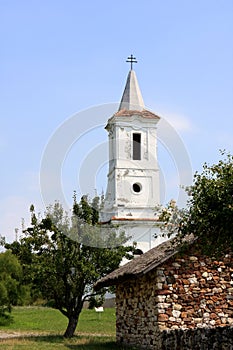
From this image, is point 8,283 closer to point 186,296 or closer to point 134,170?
point 134,170

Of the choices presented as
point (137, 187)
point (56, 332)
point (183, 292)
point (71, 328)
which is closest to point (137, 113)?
point (137, 187)

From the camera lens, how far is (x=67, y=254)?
26.9 m

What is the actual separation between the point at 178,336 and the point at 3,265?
24.8 m

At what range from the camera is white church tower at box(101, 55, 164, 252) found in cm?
4850

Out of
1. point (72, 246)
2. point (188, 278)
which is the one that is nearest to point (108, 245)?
point (72, 246)

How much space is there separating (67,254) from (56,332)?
15.8 ft

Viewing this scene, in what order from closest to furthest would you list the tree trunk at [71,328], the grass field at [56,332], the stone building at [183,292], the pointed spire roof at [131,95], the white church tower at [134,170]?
the stone building at [183,292] → the grass field at [56,332] → the tree trunk at [71,328] → the white church tower at [134,170] → the pointed spire roof at [131,95]

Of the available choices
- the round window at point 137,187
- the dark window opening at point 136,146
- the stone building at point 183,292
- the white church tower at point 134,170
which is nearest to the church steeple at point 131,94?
the white church tower at point 134,170

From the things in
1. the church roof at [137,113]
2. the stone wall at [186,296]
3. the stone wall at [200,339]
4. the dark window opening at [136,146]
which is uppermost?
the church roof at [137,113]

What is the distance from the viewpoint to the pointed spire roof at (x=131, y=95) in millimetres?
50312

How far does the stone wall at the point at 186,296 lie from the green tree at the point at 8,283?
60.9 ft

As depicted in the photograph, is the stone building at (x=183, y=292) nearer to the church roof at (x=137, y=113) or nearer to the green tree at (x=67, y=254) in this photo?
the green tree at (x=67, y=254)

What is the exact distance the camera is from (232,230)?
14375mm

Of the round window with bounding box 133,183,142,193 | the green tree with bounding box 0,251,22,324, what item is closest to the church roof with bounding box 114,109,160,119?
the round window with bounding box 133,183,142,193
